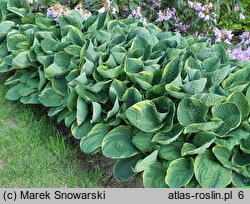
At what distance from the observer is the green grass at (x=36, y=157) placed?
2.94m

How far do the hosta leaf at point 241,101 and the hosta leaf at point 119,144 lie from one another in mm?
591

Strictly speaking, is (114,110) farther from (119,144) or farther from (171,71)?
(171,71)

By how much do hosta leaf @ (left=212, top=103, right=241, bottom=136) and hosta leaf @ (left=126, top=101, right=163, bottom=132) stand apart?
31cm

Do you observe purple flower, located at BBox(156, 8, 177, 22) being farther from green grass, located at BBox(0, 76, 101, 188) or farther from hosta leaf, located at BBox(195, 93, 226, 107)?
hosta leaf, located at BBox(195, 93, 226, 107)

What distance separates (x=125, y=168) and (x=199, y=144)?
44cm

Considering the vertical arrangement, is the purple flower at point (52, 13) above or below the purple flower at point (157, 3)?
above

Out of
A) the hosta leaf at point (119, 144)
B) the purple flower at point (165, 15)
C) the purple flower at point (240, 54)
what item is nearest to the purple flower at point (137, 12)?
the purple flower at point (165, 15)

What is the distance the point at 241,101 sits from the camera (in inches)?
106

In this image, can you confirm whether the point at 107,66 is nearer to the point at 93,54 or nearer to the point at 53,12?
the point at 93,54

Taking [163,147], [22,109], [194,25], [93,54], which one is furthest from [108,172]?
[194,25]

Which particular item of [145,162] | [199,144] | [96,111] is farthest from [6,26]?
[199,144]

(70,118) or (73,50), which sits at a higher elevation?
(73,50)

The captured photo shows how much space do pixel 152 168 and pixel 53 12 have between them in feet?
5.31

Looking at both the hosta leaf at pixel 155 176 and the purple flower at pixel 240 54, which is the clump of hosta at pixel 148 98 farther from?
the purple flower at pixel 240 54
